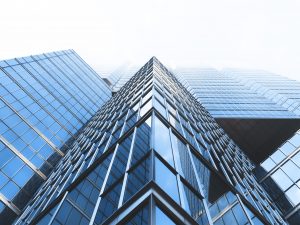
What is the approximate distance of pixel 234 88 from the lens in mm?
78625

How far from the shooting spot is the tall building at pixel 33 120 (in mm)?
24891

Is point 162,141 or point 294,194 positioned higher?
point 162,141

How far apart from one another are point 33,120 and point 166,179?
23189 millimetres

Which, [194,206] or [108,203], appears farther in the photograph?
[108,203]

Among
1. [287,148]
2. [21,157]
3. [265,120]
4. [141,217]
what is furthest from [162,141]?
[265,120]

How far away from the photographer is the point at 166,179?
1188cm

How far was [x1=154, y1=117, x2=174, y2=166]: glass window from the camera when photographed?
13938 millimetres

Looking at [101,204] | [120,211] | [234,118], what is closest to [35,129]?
[101,204]

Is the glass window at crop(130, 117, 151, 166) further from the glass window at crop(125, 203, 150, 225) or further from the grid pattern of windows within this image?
the grid pattern of windows

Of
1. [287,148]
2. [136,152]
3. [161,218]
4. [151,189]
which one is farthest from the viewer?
[287,148]

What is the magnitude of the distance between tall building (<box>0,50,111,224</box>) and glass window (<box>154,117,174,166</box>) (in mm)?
13247

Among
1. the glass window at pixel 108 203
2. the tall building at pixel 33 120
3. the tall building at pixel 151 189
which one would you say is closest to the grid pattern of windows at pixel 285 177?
the tall building at pixel 151 189

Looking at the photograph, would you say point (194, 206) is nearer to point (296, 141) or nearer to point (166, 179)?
point (166, 179)

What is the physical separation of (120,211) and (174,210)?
1730 mm
